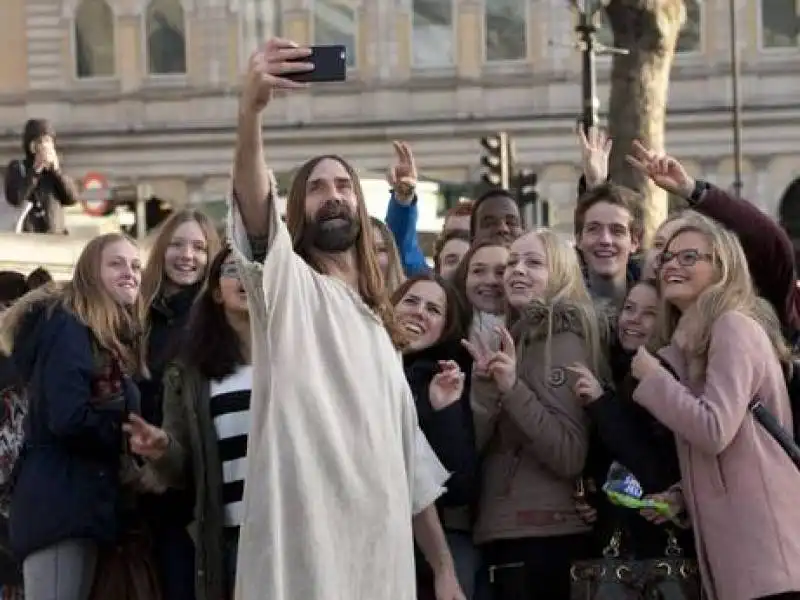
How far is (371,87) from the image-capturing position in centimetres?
4769

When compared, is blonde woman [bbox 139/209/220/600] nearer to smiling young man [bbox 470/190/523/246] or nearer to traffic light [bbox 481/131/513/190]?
smiling young man [bbox 470/190/523/246]

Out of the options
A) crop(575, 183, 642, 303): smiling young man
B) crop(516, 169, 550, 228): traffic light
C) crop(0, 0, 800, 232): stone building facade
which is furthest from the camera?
crop(0, 0, 800, 232): stone building facade

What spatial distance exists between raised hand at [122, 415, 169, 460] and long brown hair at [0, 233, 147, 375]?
2.31 feet

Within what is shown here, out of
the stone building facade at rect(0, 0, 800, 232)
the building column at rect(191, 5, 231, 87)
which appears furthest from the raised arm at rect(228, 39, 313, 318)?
the building column at rect(191, 5, 231, 87)

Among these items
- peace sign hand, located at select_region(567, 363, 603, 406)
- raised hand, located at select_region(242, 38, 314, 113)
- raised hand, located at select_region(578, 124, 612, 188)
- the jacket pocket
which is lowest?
the jacket pocket

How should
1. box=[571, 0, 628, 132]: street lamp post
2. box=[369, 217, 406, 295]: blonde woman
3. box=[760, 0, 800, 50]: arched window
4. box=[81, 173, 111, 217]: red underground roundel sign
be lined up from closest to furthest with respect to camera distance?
box=[369, 217, 406, 295]: blonde woman, box=[571, 0, 628, 132]: street lamp post, box=[81, 173, 111, 217]: red underground roundel sign, box=[760, 0, 800, 50]: arched window

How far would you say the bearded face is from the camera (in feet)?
18.1

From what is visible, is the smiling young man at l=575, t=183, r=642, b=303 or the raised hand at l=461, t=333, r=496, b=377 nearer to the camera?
the raised hand at l=461, t=333, r=496, b=377

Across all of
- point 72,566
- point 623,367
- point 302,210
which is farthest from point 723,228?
point 72,566

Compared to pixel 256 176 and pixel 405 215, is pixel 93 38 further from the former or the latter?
pixel 256 176

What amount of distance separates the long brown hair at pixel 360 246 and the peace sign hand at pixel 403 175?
7.62ft

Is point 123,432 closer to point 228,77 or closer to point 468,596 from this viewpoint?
point 468,596

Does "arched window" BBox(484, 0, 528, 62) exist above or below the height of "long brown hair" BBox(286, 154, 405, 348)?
above

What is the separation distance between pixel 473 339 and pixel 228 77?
41.7m
